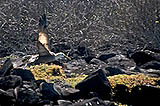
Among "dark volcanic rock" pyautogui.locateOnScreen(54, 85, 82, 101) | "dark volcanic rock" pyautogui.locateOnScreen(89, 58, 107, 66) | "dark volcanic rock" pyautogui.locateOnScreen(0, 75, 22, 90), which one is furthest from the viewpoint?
"dark volcanic rock" pyautogui.locateOnScreen(89, 58, 107, 66)

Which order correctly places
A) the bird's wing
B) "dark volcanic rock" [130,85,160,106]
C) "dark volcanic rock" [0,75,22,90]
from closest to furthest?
"dark volcanic rock" [0,75,22,90] → "dark volcanic rock" [130,85,160,106] → the bird's wing

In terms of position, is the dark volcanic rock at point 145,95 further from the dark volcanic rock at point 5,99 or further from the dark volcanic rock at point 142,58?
the dark volcanic rock at point 142,58

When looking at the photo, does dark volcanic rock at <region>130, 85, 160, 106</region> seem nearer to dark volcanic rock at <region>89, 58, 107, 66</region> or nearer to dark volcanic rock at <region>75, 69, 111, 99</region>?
dark volcanic rock at <region>75, 69, 111, 99</region>

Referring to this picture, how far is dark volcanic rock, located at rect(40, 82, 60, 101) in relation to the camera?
596 centimetres

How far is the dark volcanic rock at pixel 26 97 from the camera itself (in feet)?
18.3

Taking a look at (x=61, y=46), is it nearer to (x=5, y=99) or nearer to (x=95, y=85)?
(x=95, y=85)

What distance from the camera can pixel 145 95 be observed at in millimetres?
6781

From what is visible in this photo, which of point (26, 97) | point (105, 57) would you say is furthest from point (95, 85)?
point (105, 57)

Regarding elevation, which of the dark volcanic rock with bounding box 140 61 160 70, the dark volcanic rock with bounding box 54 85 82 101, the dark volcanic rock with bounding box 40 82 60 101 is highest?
the dark volcanic rock with bounding box 40 82 60 101

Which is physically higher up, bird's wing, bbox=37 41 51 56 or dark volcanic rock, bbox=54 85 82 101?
bird's wing, bbox=37 41 51 56

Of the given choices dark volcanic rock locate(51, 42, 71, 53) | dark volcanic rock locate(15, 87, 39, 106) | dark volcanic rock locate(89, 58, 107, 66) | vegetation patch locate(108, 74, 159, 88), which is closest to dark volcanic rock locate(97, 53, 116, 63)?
dark volcanic rock locate(89, 58, 107, 66)

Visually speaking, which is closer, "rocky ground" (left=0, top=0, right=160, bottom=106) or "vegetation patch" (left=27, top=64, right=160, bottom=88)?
"rocky ground" (left=0, top=0, right=160, bottom=106)

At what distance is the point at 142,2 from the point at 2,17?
1009cm

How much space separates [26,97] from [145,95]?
9.68ft
